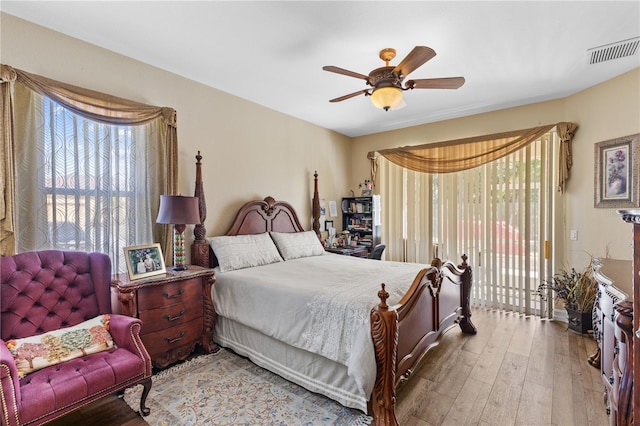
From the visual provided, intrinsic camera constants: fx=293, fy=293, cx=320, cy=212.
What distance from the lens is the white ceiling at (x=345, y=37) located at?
2.05m

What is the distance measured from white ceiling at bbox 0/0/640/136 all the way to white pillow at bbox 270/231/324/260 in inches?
72.2

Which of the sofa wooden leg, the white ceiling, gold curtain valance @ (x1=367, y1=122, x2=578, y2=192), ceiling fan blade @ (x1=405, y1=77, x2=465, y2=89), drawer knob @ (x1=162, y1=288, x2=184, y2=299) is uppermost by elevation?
the white ceiling

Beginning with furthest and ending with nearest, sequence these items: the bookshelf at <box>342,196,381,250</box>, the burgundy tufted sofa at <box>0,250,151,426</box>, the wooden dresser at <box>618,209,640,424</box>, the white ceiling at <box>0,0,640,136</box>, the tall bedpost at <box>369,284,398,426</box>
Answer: the bookshelf at <box>342,196,381,250</box> < the white ceiling at <box>0,0,640,136</box> < the tall bedpost at <box>369,284,398,426</box> < the burgundy tufted sofa at <box>0,250,151,426</box> < the wooden dresser at <box>618,209,640,424</box>

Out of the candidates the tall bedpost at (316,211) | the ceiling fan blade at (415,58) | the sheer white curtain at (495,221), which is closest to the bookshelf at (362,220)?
the sheer white curtain at (495,221)

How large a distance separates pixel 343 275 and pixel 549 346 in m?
2.18

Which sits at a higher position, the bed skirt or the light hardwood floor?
the bed skirt

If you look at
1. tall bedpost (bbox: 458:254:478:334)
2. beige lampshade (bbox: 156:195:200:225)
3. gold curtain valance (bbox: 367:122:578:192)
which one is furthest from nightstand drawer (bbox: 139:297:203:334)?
gold curtain valance (bbox: 367:122:578:192)

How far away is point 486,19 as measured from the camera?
2.16 meters

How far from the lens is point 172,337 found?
2.48m

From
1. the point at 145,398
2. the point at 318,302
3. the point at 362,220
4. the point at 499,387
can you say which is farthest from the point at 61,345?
the point at 362,220

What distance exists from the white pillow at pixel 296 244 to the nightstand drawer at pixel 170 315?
1.27 meters

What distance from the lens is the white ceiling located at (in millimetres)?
2047

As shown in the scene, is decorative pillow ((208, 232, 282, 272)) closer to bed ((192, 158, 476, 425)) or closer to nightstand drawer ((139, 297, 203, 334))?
bed ((192, 158, 476, 425))

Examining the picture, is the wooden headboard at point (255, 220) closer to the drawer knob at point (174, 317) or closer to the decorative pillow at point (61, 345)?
the drawer knob at point (174, 317)
